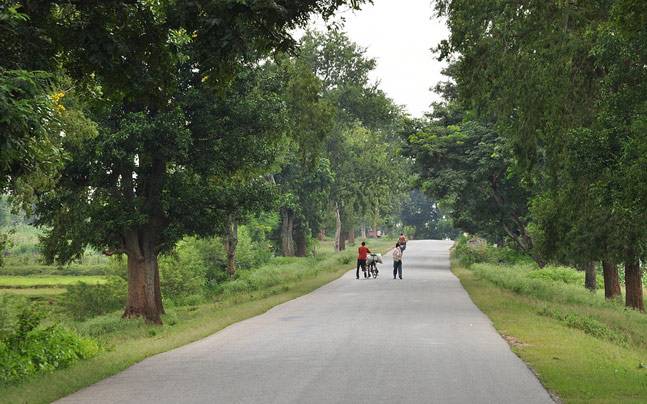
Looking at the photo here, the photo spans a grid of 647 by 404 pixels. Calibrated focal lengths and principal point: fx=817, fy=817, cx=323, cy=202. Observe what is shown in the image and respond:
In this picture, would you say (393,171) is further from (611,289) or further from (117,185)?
(117,185)

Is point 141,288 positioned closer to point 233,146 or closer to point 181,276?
point 233,146

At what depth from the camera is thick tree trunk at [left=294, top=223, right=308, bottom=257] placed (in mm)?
67875

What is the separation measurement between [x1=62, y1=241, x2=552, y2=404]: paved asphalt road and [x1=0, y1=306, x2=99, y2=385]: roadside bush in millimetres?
1492

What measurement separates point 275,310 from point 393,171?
4818 cm

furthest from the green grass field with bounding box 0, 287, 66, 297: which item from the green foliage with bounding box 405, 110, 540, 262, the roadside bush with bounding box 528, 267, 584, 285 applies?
the roadside bush with bounding box 528, 267, 584, 285

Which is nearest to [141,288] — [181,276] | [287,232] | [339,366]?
[181,276]

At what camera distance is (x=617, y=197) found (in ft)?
52.7

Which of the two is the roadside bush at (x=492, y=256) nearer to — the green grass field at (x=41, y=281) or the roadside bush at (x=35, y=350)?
the green grass field at (x=41, y=281)

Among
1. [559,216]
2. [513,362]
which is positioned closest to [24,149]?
[513,362]

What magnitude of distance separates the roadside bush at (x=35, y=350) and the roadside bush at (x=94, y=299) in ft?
75.1

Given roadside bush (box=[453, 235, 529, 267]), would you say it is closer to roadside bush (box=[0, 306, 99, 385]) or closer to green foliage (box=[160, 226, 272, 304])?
green foliage (box=[160, 226, 272, 304])

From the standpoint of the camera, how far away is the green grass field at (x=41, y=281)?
54406mm

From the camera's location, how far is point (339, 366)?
11.9 metres

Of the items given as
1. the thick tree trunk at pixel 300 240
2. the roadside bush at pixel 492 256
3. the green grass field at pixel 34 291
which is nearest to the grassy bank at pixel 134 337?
the green grass field at pixel 34 291
